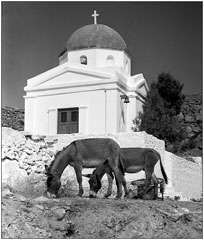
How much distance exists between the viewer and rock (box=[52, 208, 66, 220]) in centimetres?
1043

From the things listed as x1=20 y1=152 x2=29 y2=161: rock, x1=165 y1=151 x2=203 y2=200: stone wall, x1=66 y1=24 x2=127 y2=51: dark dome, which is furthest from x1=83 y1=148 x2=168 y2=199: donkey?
x1=66 y1=24 x2=127 y2=51: dark dome

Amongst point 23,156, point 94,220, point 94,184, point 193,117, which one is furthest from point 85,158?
point 193,117

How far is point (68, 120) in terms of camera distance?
2592 cm

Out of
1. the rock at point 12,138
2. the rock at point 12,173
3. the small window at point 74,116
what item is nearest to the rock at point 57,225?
the rock at point 12,173

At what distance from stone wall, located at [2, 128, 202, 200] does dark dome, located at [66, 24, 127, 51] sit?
30.1 ft

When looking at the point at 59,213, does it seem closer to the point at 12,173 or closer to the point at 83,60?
the point at 12,173

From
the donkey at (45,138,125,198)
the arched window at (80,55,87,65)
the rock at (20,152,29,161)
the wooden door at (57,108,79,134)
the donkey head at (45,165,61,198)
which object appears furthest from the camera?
the arched window at (80,55,87,65)

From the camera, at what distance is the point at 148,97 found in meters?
28.4

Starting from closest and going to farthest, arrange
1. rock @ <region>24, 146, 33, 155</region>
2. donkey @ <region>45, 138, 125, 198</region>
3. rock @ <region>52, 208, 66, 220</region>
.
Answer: rock @ <region>52, 208, 66, 220</region>
donkey @ <region>45, 138, 125, 198</region>
rock @ <region>24, 146, 33, 155</region>

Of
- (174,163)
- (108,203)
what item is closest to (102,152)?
(108,203)

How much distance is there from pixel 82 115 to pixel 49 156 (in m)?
7.83

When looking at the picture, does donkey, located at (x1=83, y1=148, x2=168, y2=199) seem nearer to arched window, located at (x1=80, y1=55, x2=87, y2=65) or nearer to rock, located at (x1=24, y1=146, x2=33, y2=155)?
rock, located at (x1=24, y1=146, x2=33, y2=155)

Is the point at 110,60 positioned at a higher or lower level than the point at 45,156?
higher

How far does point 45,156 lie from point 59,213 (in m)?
7.32
